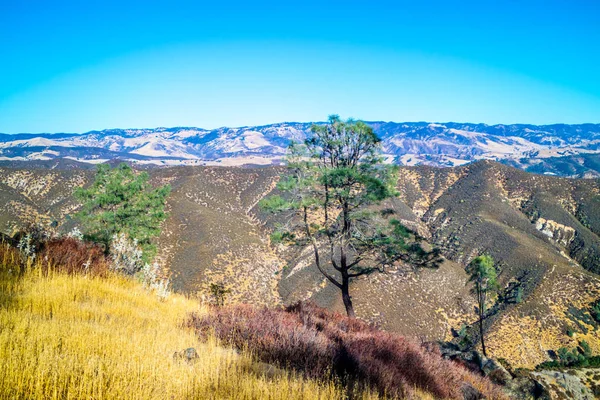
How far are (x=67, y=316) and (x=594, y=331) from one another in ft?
194

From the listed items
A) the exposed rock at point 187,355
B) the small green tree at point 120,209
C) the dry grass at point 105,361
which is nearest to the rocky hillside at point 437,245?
the small green tree at point 120,209

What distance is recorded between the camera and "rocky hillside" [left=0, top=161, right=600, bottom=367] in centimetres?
4222

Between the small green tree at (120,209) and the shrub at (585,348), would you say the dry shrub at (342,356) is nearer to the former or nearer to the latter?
the small green tree at (120,209)

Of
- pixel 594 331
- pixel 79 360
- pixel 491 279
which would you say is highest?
pixel 79 360

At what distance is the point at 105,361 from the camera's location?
2.82 meters

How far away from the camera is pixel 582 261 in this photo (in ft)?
216

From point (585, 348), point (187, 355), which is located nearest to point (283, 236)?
point (187, 355)

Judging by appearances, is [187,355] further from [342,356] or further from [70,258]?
[70,258]

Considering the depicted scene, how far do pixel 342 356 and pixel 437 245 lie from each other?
30.8 m

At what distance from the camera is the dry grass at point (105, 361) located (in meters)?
2.43

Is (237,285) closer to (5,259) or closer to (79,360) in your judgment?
(5,259)

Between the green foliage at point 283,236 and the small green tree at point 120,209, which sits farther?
the small green tree at point 120,209

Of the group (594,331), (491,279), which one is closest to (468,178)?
(594,331)

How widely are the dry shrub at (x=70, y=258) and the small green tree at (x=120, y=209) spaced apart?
17.9 meters
